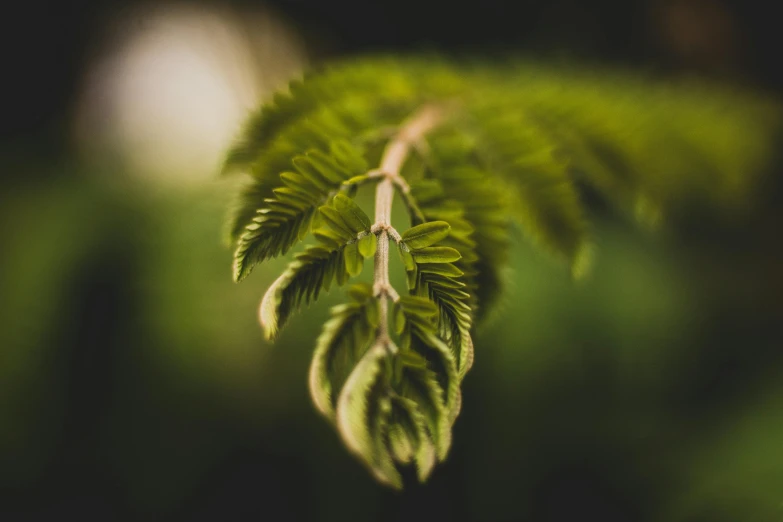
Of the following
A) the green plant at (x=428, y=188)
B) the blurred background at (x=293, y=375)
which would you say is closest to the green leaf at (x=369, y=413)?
the green plant at (x=428, y=188)

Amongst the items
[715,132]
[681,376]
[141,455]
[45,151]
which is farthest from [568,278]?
[45,151]

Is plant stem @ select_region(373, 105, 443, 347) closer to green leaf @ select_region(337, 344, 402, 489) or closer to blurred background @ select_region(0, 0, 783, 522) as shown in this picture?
green leaf @ select_region(337, 344, 402, 489)

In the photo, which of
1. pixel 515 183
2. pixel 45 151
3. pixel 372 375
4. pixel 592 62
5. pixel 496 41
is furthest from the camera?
pixel 496 41

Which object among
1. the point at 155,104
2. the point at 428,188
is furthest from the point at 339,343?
the point at 155,104

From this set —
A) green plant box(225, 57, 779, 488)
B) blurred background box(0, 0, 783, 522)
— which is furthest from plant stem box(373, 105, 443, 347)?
blurred background box(0, 0, 783, 522)

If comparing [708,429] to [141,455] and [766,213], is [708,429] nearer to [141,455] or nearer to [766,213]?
[766,213]

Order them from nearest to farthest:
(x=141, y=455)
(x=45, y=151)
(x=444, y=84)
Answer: (x=444, y=84) < (x=141, y=455) < (x=45, y=151)
